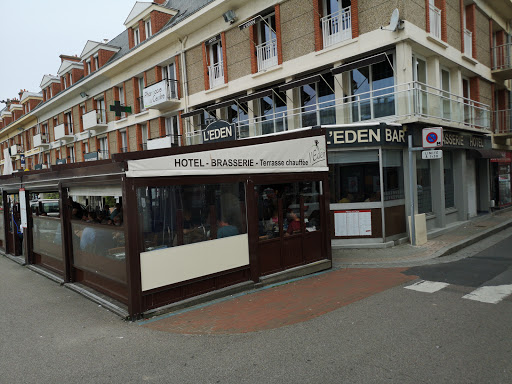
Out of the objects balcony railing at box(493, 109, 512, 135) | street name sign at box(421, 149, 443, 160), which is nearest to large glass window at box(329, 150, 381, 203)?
street name sign at box(421, 149, 443, 160)

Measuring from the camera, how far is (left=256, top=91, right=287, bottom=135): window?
14.1m

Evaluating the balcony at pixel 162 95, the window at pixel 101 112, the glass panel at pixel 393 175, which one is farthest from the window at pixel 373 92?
the window at pixel 101 112

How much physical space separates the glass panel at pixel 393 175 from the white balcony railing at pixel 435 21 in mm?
4724

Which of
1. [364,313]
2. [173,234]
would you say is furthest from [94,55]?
[364,313]

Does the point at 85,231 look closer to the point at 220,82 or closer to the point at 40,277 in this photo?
the point at 40,277

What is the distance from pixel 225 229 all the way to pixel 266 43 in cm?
1033

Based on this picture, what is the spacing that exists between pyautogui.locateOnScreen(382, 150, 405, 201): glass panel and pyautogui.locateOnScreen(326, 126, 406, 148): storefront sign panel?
0.47m

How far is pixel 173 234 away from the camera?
229 inches

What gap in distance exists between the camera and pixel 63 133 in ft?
90.7

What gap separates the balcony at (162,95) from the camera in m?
18.1

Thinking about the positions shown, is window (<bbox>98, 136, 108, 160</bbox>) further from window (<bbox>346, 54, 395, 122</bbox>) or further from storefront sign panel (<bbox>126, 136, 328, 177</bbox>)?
storefront sign panel (<bbox>126, 136, 328, 177</bbox>)

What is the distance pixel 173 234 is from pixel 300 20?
1025cm

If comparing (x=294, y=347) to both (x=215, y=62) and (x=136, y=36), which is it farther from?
(x=136, y=36)

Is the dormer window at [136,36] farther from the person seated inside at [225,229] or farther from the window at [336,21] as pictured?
the person seated inside at [225,229]
